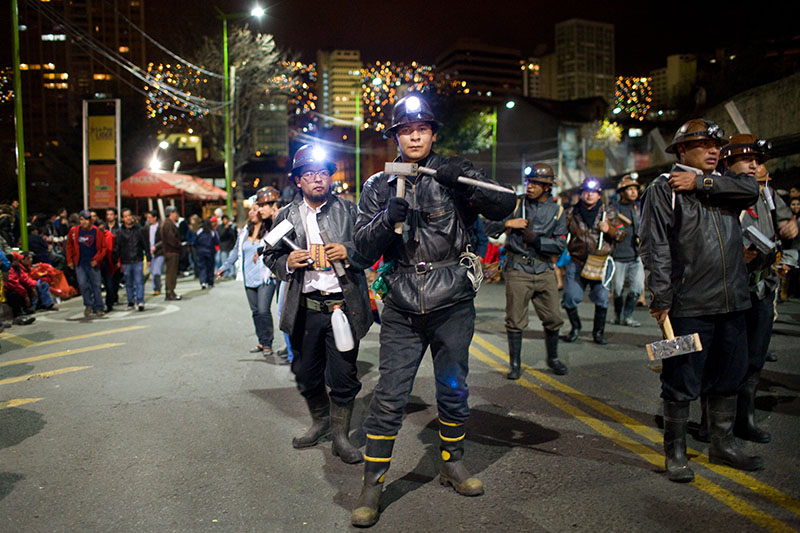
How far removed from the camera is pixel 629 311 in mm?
9617

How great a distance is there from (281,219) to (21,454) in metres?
2.46

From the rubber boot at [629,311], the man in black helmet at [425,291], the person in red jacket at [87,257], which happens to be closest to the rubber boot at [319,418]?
the man in black helmet at [425,291]

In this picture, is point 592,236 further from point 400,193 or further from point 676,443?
point 400,193

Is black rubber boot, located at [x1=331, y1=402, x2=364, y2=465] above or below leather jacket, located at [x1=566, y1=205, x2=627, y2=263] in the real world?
below

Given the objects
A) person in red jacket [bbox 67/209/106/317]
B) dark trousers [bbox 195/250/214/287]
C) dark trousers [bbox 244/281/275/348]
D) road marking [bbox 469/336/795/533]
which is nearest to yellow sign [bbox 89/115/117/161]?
dark trousers [bbox 195/250/214/287]

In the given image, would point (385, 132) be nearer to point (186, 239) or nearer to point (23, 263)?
point (23, 263)

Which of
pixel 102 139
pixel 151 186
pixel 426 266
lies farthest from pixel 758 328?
pixel 151 186

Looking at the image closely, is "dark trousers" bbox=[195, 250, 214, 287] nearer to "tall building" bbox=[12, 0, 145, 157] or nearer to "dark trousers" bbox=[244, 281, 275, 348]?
"dark trousers" bbox=[244, 281, 275, 348]

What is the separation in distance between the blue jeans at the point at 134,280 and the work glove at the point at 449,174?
34.4 ft

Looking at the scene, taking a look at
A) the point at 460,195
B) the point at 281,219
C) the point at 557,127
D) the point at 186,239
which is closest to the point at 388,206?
the point at 460,195

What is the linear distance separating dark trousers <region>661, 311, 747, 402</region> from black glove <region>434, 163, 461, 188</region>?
1746 mm

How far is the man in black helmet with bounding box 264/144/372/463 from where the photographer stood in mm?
4328

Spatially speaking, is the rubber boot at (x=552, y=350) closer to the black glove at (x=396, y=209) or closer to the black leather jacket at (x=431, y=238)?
the black leather jacket at (x=431, y=238)

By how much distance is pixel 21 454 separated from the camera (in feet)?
14.6
